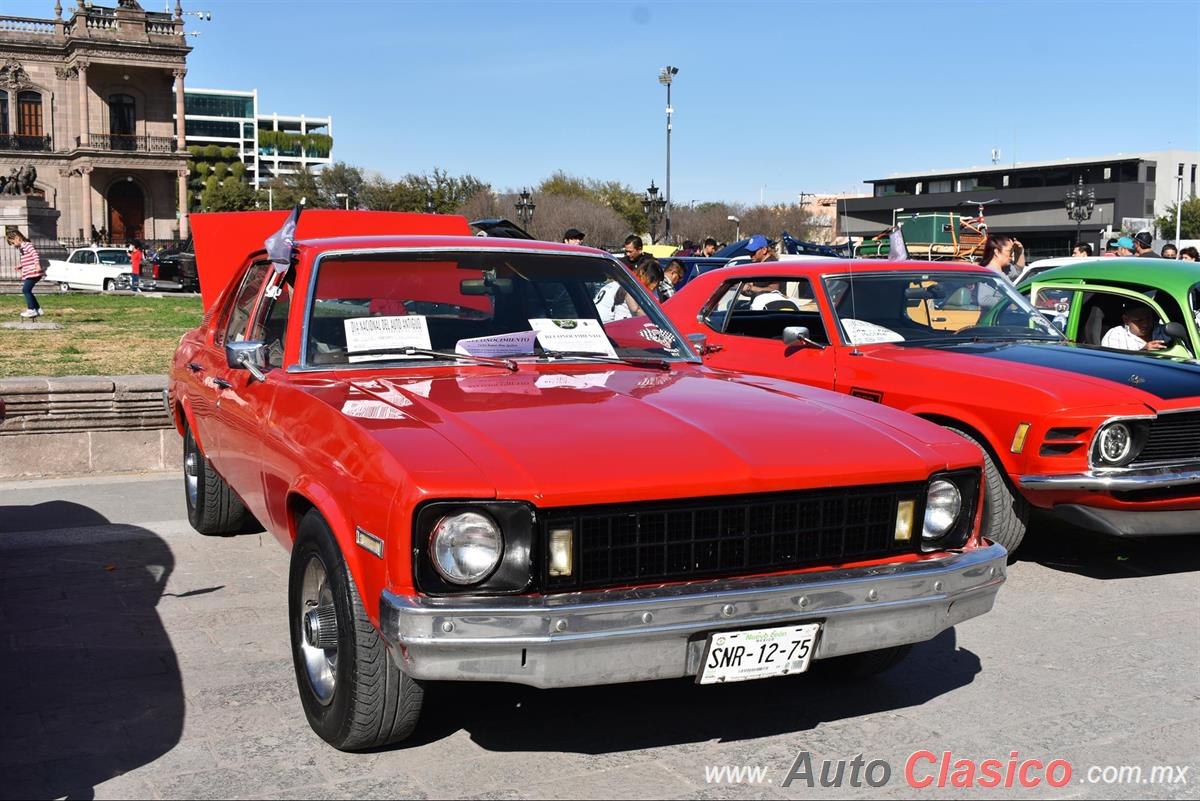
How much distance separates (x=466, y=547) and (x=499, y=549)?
9 centimetres

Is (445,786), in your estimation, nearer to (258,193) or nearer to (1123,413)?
(1123,413)

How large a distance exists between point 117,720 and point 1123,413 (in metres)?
4.62

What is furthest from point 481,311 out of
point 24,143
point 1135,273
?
point 24,143

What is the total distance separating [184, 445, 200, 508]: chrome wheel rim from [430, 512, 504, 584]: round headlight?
382 cm

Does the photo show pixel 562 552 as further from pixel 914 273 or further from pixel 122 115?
pixel 122 115

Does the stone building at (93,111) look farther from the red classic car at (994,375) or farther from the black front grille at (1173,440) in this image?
the black front grille at (1173,440)

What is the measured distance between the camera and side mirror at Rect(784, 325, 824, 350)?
7047 mm

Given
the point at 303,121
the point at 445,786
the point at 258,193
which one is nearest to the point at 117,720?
the point at 445,786

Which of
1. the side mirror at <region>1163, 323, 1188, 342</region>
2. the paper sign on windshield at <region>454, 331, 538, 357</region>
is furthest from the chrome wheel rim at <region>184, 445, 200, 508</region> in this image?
the side mirror at <region>1163, 323, 1188, 342</region>

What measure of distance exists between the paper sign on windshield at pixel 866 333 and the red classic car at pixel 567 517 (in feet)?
8.39

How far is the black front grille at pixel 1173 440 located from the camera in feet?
19.4

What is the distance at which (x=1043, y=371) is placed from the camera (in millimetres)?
6293

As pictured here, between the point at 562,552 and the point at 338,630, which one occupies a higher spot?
the point at 562,552

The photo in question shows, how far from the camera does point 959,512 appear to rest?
396 centimetres
